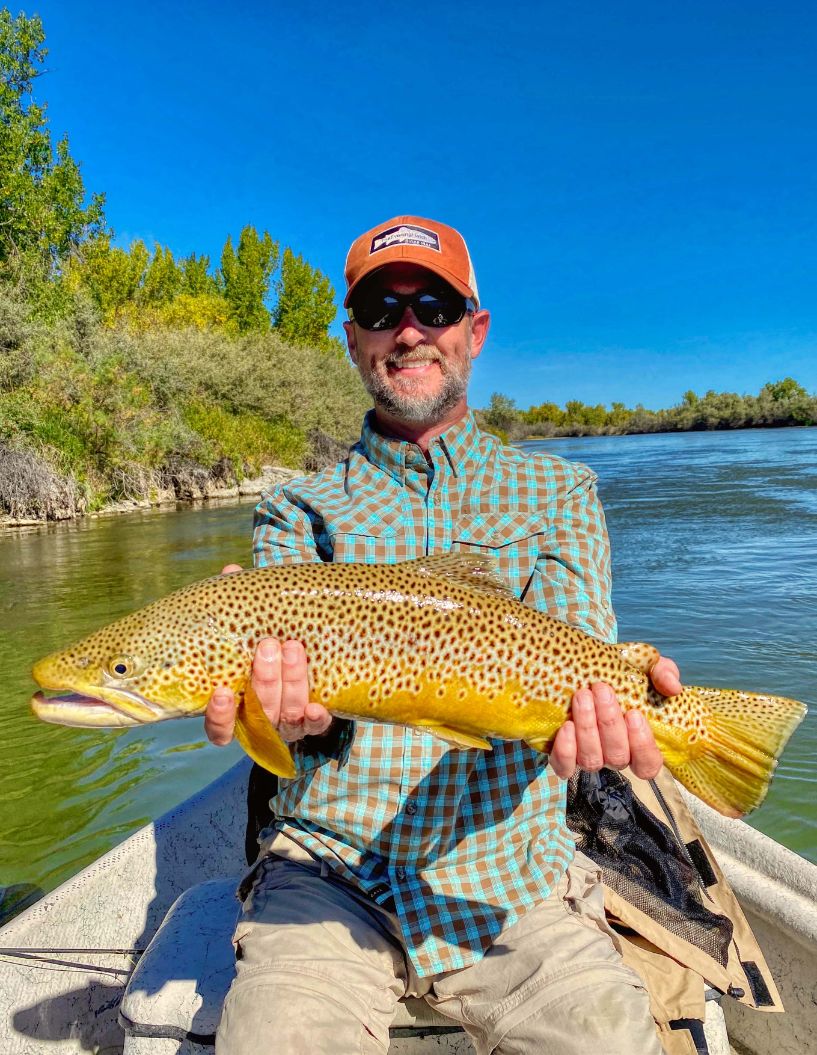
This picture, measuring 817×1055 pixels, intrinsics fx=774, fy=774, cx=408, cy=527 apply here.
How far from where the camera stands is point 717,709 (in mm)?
2367

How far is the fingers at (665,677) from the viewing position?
7.68 feet

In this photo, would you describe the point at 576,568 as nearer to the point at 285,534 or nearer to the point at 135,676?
the point at 285,534

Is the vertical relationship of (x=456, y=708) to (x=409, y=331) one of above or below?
below

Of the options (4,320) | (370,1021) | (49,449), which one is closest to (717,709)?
(370,1021)

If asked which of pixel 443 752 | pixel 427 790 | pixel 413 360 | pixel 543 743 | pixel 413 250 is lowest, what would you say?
pixel 427 790

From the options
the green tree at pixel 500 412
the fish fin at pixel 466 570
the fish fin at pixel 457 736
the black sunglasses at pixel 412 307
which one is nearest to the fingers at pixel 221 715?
the fish fin at pixel 457 736

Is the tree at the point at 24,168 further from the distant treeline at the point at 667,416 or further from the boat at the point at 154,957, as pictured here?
the distant treeline at the point at 667,416

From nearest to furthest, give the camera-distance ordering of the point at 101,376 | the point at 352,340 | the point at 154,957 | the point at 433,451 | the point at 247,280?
1. the point at 154,957
2. the point at 433,451
3. the point at 352,340
4. the point at 101,376
5. the point at 247,280

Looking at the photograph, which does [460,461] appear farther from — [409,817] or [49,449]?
[49,449]

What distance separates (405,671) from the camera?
2.41 m

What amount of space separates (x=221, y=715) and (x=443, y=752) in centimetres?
74

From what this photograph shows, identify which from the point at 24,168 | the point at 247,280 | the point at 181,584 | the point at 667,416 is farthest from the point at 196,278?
the point at 667,416

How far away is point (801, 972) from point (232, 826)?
282 cm

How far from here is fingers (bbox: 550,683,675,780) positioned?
2.28 meters
